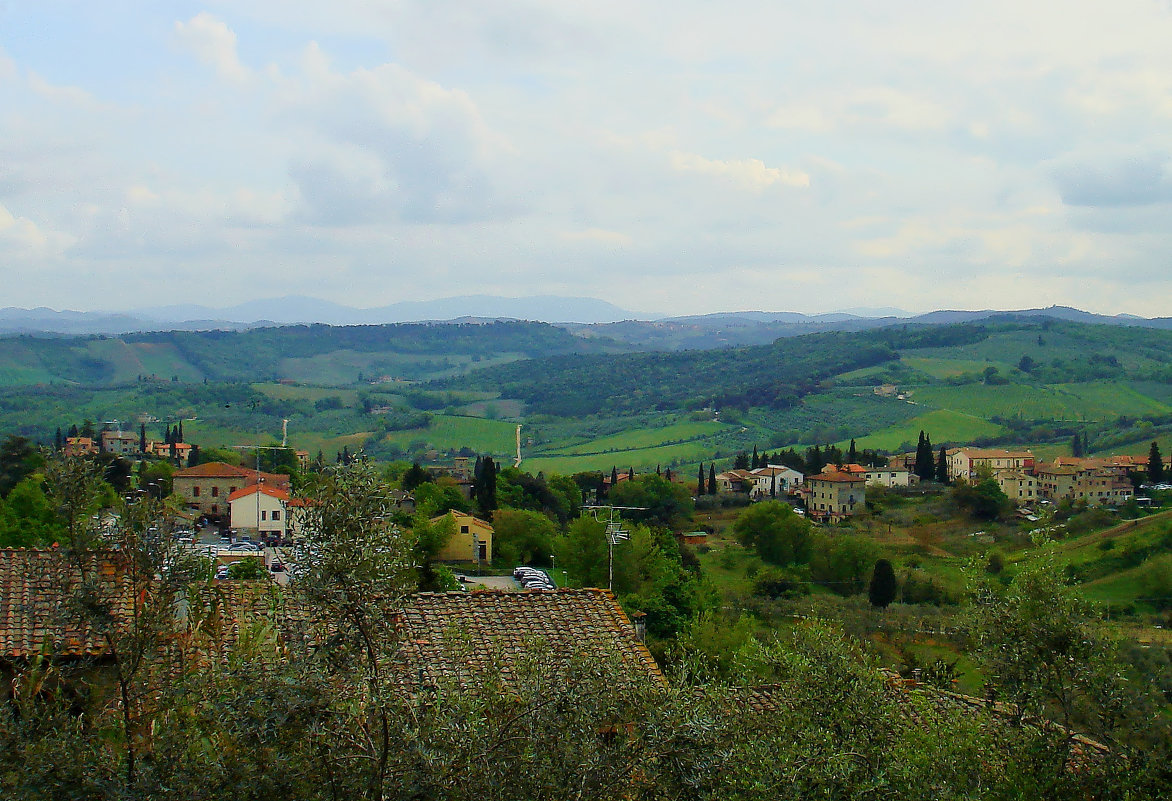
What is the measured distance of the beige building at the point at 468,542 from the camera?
44562 mm

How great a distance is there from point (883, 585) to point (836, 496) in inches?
1282

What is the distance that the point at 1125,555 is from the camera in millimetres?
51906

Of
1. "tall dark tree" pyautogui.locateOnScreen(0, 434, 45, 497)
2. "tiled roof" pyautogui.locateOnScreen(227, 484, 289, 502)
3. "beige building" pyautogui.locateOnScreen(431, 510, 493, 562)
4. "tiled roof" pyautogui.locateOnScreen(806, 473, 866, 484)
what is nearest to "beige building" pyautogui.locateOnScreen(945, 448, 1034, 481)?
"tiled roof" pyautogui.locateOnScreen(806, 473, 866, 484)

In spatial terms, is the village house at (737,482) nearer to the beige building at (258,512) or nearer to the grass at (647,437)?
the grass at (647,437)

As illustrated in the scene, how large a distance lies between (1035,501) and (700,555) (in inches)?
1390

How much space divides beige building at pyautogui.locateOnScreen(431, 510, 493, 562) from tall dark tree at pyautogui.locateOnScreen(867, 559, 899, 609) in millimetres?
18185

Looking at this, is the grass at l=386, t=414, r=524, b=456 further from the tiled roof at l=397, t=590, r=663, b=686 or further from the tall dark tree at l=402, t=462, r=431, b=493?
the tiled roof at l=397, t=590, r=663, b=686

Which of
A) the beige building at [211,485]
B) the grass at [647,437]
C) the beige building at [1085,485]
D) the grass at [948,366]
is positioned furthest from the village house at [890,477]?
the grass at [948,366]

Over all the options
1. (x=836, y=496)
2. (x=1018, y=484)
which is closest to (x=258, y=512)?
(x=836, y=496)

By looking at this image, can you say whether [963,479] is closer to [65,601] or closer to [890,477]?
[890,477]

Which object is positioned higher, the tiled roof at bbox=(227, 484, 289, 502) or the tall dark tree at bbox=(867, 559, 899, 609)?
the tiled roof at bbox=(227, 484, 289, 502)

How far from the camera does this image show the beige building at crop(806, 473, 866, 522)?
254 feet

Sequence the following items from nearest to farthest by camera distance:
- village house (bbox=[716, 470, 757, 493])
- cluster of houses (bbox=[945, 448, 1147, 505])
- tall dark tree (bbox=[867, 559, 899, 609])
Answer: tall dark tree (bbox=[867, 559, 899, 609])
cluster of houses (bbox=[945, 448, 1147, 505])
village house (bbox=[716, 470, 757, 493])

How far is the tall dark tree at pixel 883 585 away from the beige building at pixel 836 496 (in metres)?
29.1
